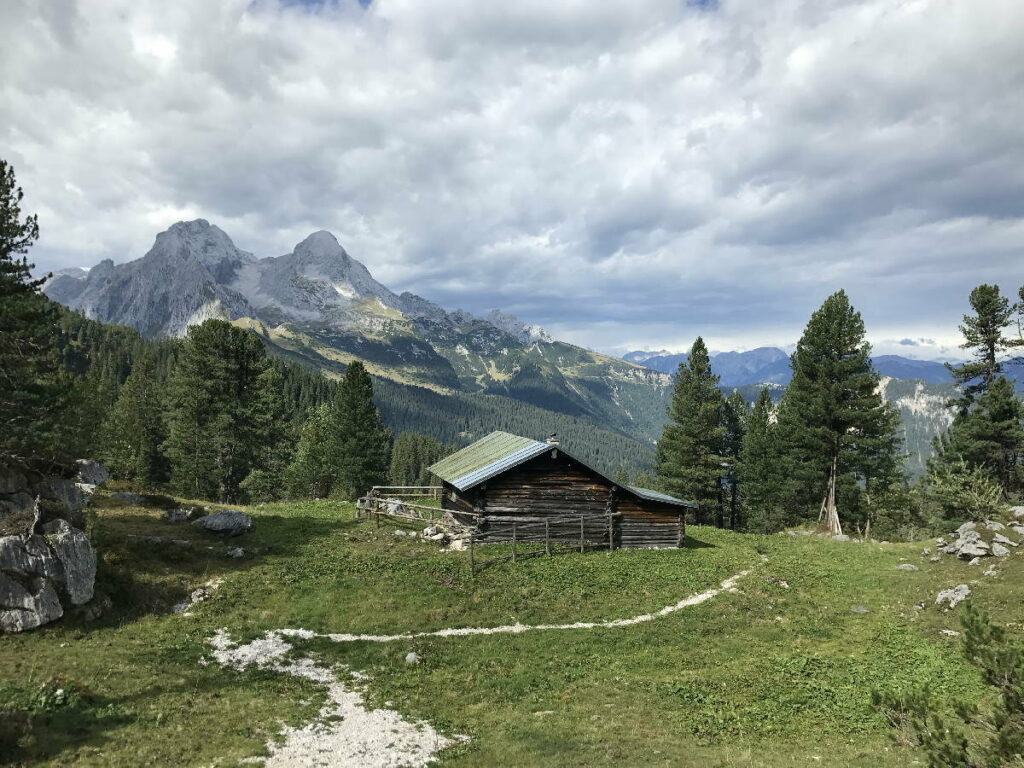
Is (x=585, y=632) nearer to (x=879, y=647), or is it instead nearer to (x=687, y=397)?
(x=879, y=647)

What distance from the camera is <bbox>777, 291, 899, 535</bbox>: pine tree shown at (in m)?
47.2

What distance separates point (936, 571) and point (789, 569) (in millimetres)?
7601

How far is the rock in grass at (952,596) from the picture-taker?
2437 cm

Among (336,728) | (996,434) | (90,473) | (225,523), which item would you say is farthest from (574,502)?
(996,434)

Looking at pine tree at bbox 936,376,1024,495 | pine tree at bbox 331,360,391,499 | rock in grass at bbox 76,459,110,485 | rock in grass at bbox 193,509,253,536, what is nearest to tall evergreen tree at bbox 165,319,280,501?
pine tree at bbox 331,360,391,499

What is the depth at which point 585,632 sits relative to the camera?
76.9 feet

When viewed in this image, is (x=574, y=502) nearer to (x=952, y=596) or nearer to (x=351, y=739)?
(x=952, y=596)

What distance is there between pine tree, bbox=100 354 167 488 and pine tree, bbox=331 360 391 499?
18.8 metres

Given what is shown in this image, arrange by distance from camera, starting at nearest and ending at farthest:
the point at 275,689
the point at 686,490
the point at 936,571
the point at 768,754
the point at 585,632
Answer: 1. the point at 768,754
2. the point at 275,689
3. the point at 585,632
4. the point at 936,571
5. the point at 686,490

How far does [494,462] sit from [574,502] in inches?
249

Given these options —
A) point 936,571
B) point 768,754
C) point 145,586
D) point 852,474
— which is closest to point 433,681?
point 768,754

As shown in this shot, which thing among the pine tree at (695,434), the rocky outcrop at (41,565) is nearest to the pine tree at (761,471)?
the pine tree at (695,434)

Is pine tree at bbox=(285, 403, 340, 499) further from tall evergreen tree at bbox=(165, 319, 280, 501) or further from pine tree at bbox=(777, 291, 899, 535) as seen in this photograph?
pine tree at bbox=(777, 291, 899, 535)

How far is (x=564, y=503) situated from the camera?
36.5 metres
